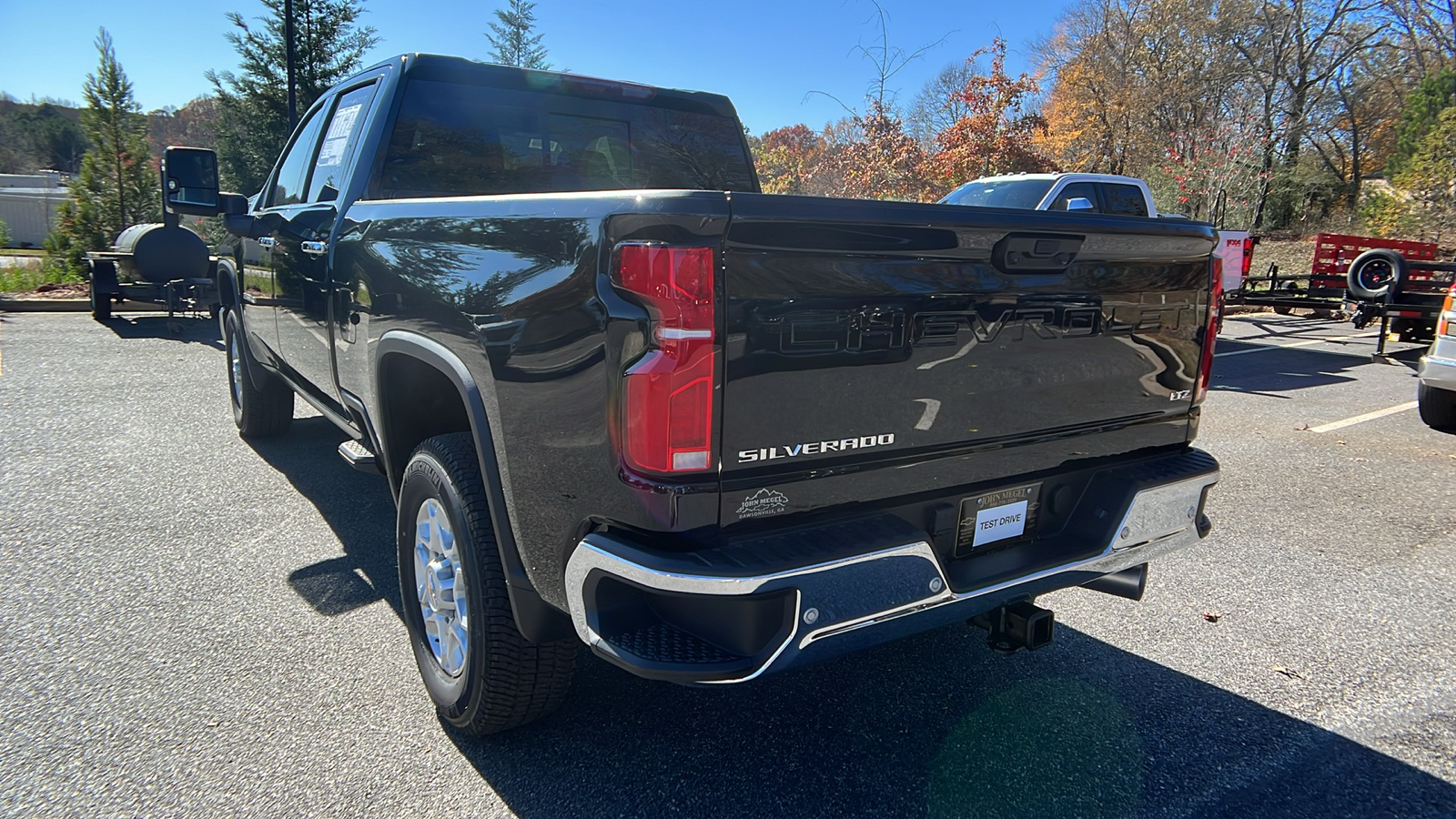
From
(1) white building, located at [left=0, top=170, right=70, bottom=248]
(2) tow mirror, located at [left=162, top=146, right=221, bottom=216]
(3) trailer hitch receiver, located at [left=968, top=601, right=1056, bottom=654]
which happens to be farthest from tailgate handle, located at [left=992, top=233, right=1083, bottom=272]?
(1) white building, located at [left=0, top=170, right=70, bottom=248]

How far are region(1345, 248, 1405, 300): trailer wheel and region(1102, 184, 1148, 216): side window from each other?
3700 mm

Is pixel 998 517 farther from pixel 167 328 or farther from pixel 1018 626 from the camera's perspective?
pixel 167 328

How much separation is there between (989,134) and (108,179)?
15.3 m

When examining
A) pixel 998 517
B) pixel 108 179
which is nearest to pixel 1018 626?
pixel 998 517

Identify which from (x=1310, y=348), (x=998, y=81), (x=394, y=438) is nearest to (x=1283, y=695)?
(x=394, y=438)

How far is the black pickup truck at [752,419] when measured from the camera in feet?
6.00

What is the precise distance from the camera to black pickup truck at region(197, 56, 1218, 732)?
183 cm

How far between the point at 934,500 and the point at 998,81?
14005mm

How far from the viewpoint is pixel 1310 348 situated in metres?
12.2

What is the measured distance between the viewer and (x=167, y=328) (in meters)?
11.7

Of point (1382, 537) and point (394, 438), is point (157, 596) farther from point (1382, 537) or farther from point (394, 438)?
point (1382, 537)

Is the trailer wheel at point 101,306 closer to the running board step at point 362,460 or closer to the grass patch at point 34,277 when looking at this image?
the grass patch at point 34,277

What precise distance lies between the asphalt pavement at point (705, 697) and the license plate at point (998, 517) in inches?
28.1

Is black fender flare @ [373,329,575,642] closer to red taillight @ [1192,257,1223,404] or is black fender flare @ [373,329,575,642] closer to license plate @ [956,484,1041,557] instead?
license plate @ [956,484,1041,557]
